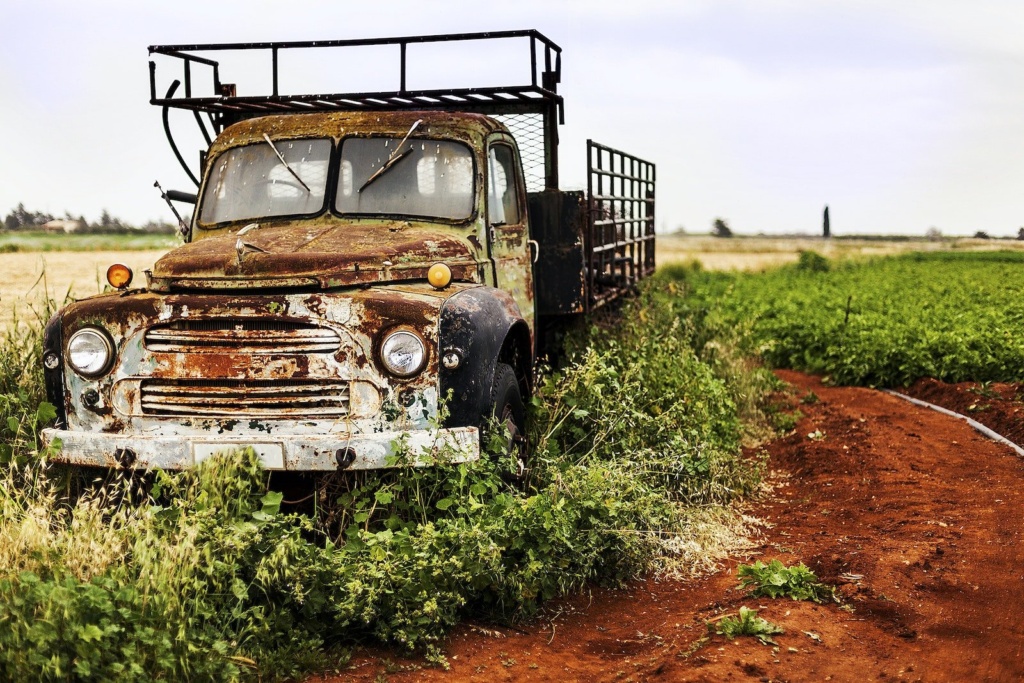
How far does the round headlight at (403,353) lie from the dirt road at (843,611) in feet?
4.41

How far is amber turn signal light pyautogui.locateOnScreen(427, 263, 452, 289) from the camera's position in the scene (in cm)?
598

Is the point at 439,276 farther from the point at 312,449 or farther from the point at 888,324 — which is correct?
the point at 888,324

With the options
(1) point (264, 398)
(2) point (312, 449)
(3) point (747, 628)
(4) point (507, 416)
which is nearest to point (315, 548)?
(2) point (312, 449)

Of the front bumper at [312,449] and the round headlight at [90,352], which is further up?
the round headlight at [90,352]

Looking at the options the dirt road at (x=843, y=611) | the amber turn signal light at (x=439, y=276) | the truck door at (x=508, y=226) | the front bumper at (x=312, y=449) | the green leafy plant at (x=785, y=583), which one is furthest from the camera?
the truck door at (x=508, y=226)

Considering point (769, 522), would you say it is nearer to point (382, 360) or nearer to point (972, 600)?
point (972, 600)

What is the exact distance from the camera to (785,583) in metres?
5.73

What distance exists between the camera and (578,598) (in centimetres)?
592

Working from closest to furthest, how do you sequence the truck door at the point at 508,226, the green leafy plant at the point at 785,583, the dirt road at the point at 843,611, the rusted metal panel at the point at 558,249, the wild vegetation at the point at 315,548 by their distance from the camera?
1. the wild vegetation at the point at 315,548
2. the dirt road at the point at 843,611
3. the green leafy plant at the point at 785,583
4. the truck door at the point at 508,226
5. the rusted metal panel at the point at 558,249

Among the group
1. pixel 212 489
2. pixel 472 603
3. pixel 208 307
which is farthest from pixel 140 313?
pixel 472 603

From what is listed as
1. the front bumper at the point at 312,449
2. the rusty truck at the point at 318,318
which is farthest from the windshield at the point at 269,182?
the front bumper at the point at 312,449

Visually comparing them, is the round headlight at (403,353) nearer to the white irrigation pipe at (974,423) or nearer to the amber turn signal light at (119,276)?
the amber turn signal light at (119,276)

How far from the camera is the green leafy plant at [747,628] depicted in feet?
16.6

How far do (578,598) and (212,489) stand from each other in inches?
83.5
